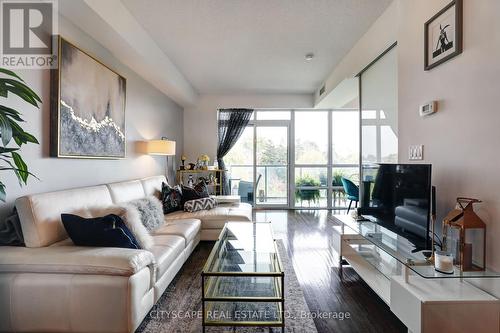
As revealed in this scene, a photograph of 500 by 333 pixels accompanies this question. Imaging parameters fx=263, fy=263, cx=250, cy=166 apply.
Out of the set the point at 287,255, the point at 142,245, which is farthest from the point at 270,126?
the point at 142,245

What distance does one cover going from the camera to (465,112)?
168 cm

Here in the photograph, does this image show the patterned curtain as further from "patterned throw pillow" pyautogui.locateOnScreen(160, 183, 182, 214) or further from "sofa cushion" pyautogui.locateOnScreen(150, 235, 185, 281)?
"sofa cushion" pyautogui.locateOnScreen(150, 235, 185, 281)

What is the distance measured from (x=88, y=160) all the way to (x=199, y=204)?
165cm

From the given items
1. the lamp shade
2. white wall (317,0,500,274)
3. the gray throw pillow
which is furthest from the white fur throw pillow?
white wall (317,0,500,274)

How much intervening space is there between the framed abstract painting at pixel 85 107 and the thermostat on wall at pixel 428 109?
297 centimetres

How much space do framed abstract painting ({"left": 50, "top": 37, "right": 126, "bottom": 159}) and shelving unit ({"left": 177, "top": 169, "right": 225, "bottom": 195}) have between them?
2.39 metres

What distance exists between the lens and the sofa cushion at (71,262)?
5.29ft

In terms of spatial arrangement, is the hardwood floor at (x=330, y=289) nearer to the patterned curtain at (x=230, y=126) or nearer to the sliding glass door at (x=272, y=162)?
the sliding glass door at (x=272, y=162)

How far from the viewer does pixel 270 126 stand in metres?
6.28

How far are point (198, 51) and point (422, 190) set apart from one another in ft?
10.7

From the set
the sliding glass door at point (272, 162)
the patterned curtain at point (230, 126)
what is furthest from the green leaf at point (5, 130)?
the sliding glass door at point (272, 162)

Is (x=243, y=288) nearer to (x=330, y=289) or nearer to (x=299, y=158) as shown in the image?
(x=330, y=289)

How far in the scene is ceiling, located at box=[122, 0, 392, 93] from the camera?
2.63 meters

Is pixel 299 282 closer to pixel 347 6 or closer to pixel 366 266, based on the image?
pixel 366 266
